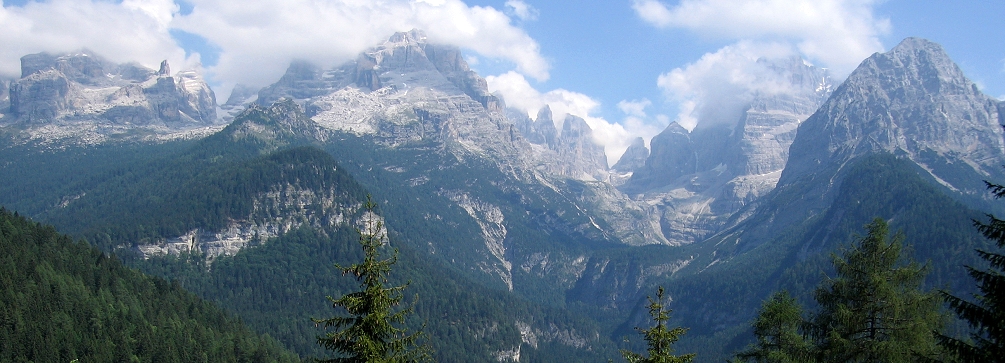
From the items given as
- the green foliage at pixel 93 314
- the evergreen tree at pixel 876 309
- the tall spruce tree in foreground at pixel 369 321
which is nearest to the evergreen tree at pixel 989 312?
the evergreen tree at pixel 876 309

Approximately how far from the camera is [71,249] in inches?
5655

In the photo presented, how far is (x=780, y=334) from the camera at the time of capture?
36281 mm

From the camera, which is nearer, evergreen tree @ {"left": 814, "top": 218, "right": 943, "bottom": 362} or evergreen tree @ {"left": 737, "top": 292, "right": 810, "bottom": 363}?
evergreen tree @ {"left": 814, "top": 218, "right": 943, "bottom": 362}

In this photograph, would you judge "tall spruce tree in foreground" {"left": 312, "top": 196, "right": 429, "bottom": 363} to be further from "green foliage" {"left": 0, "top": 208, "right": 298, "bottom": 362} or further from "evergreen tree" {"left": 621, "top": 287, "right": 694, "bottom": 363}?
"green foliage" {"left": 0, "top": 208, "right": 298, "bottom": 362}

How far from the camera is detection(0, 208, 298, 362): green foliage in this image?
108m

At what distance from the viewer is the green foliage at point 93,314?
356 feet

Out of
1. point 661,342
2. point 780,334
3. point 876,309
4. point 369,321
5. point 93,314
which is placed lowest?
point 93,314

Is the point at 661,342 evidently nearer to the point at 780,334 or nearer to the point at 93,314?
the point at 780,334

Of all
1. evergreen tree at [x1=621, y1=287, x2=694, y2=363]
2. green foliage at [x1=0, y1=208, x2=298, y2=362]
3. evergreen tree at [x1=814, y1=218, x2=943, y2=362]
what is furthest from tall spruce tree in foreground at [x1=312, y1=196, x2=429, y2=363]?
green foliage at [x1=0, y1=208, x2=298, y2=362]

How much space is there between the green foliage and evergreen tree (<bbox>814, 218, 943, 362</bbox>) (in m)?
103

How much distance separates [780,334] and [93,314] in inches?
A: 4659

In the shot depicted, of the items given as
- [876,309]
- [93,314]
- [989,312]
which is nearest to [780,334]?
[876,309]

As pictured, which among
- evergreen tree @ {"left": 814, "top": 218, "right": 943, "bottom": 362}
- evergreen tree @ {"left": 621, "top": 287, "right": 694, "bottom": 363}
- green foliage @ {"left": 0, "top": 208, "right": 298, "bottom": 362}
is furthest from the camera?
green foliage @ {"left": 0, "top": 208, "right": 298, "bottom": 362}

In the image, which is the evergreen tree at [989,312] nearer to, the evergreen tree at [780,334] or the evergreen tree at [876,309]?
the evergreen tree at [876,309]
